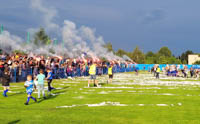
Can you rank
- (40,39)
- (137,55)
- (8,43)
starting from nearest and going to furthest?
1. (8,43)
2. (40,39)
3. (137,55)

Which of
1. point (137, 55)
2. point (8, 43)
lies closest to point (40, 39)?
point (8, 43)

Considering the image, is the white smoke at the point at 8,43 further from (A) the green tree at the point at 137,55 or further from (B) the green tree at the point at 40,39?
(A) the green tree at the point at 137,55

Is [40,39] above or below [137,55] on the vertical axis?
above

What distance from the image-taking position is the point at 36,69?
29.7 metres

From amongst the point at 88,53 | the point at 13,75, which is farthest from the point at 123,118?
the point at 88,53

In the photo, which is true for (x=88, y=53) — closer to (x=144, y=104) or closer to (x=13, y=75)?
(x=13, y=75)

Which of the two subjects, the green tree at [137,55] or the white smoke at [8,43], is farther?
the green tree at [137,55]

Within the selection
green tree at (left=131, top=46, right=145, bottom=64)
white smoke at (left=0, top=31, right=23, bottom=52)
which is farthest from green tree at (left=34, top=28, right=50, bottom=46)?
green tree at (left=131, top=46, right=145, bottom=64)

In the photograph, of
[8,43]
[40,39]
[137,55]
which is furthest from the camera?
[137,55]

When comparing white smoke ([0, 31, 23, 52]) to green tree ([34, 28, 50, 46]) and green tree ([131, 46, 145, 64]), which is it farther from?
green tree ([131, 46, 145, 64])

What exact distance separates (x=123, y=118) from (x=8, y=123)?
3825 mm

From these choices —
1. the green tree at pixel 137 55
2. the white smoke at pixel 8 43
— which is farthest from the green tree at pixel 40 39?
the green tree at pixel 137 55

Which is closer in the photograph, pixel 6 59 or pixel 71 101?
pixel 71 101

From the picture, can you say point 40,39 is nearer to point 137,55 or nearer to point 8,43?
point 8,43
